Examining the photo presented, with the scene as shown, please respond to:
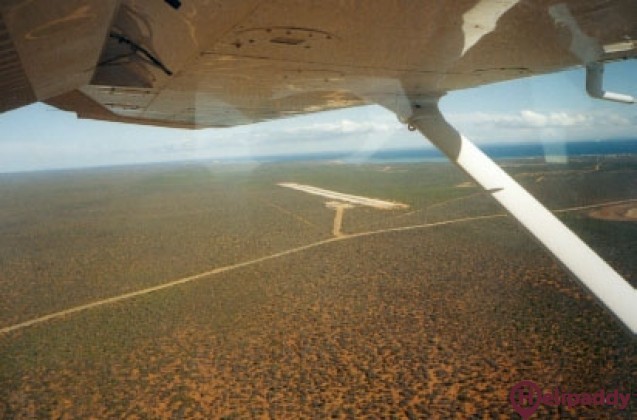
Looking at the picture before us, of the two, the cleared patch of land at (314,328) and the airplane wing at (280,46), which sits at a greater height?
the airplane wing at (280,46)

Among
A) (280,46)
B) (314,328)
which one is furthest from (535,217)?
(314,328)

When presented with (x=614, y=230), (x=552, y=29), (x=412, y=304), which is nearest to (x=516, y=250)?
(x=614, y=230)

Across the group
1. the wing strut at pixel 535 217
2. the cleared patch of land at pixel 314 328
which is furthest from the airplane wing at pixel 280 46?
the cleared patch of land at pixel 314 328

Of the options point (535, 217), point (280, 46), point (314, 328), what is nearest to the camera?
point (280, 46)

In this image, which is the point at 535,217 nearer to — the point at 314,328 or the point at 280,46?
the point at 280,46

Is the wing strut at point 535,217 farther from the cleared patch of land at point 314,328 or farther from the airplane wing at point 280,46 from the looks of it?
the cleared patch of land at point 314,328
